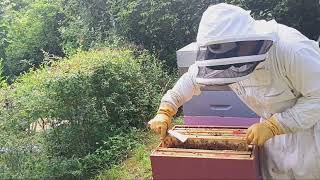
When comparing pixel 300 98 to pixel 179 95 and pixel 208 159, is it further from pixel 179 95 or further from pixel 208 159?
pixel 179 95

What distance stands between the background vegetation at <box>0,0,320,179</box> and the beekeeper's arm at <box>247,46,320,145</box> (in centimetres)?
219

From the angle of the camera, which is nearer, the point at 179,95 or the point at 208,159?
the point at 208,159

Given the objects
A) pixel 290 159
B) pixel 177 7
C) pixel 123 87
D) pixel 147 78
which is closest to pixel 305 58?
pixel 290 159

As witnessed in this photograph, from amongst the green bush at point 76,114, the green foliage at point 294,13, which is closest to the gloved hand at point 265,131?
the green bush at point 76,114

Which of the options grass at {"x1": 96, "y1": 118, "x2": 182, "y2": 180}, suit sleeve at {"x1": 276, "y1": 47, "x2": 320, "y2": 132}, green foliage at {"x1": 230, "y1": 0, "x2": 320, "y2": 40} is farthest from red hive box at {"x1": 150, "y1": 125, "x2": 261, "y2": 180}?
green foliage at {"x1": 230, "y1": 0, "x2": 320, "y2": 40}

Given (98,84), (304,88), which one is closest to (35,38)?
(98,84)

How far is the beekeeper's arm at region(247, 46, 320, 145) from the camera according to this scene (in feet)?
6.15

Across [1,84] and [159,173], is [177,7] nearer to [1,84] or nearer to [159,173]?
[1,84]

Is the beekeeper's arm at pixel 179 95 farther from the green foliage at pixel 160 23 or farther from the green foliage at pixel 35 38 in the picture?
the green foliage at pixel 35 38

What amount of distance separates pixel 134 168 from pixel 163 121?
1.87 m

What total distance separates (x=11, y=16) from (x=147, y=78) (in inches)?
199

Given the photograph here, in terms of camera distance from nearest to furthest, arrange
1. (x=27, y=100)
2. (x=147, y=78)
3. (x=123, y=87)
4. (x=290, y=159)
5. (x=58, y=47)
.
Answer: (x=290, y=159), (x=27, y=100), (x=123, y=87), (x=147, y=78), (x=58, y=47)

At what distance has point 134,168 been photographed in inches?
157

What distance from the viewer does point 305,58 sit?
1869 mm
